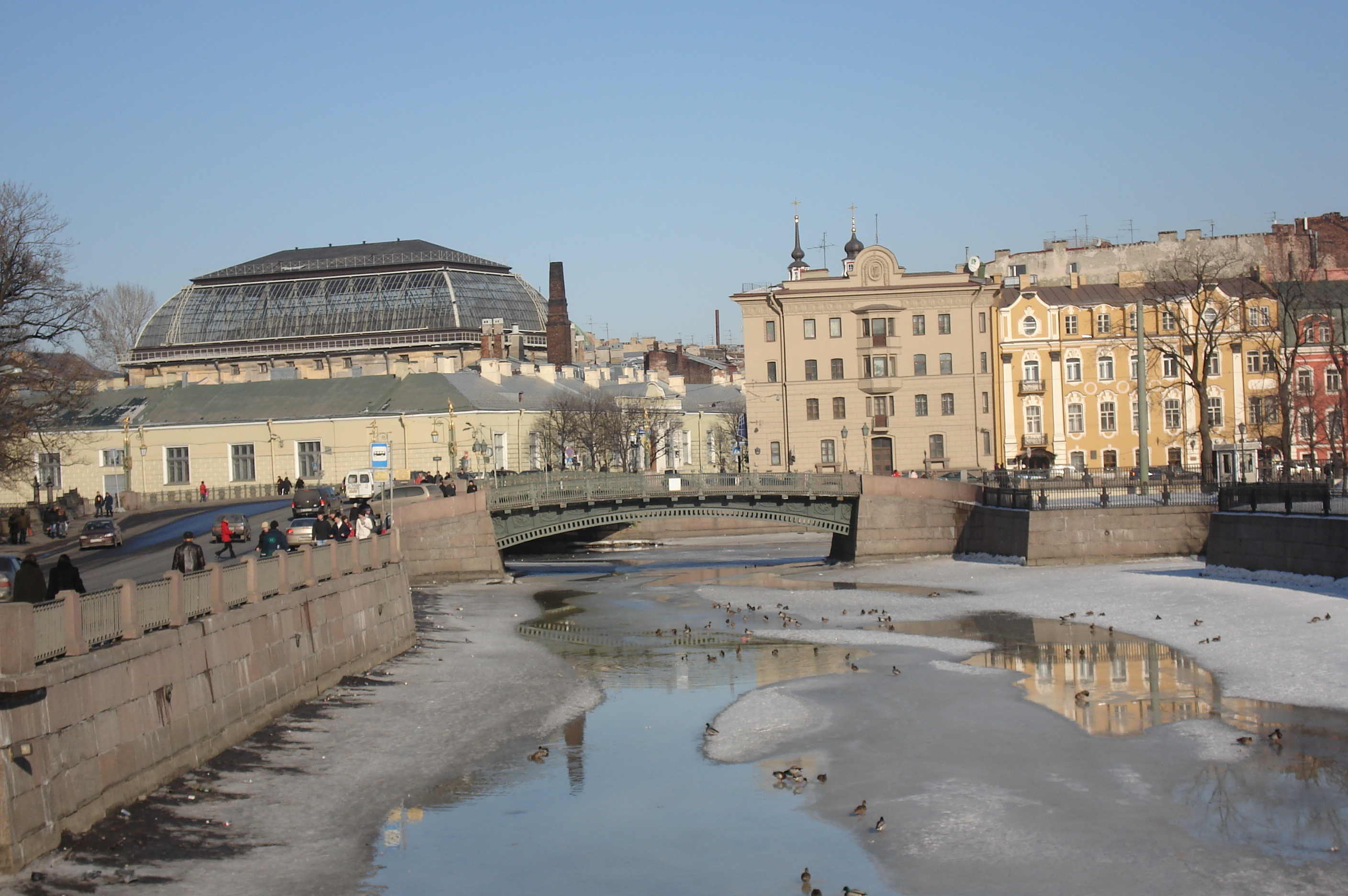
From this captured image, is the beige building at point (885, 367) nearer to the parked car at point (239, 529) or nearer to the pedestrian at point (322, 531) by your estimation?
the parked car at point (239, 529)

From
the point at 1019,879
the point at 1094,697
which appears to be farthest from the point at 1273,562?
the point at 1019,879

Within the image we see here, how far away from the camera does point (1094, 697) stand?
28078 millimetres

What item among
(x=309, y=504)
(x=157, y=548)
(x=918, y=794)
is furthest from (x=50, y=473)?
(x=918, y=794)

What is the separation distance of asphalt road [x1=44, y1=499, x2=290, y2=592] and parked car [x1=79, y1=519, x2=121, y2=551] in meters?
0.22

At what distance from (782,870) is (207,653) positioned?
10.6 m

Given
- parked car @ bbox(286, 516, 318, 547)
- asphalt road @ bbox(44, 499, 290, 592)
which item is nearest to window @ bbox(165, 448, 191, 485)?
asphalt road @ bbox(44, 499, 290, 592)

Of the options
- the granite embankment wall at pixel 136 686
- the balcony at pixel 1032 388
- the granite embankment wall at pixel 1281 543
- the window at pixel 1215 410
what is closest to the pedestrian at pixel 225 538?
the granite embankment wall at pixel 136 686

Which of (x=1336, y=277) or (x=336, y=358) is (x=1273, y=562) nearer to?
(x=1336, y=277)

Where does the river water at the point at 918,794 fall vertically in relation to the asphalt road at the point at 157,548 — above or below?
below

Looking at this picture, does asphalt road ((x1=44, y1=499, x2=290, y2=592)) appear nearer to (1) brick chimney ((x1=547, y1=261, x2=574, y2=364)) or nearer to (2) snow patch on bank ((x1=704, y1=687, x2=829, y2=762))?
(2) snow patch on bank ((x1=704, y1=687, x2=829, y2=762))

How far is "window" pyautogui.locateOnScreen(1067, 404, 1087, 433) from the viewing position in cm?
8650

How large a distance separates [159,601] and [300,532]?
91.0ft

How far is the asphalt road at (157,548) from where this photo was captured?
38.7 m

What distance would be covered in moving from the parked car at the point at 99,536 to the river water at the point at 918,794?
28.0 meters
